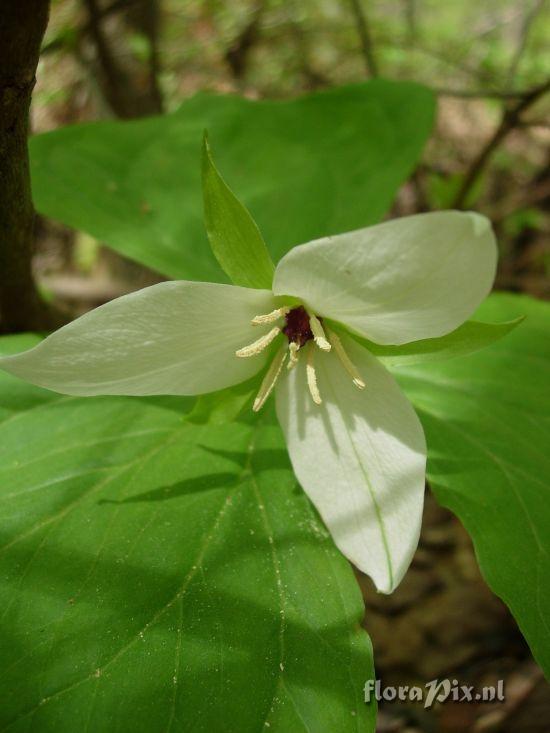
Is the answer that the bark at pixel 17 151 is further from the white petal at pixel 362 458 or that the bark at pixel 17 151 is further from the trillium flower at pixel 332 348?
the white petal at pixel 362 458

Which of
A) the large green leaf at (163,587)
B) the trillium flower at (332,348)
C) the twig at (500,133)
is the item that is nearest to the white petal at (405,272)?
the trillium flower at (332,348)

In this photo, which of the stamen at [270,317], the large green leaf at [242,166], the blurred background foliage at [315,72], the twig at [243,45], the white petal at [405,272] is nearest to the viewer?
the white petal at [405,272]

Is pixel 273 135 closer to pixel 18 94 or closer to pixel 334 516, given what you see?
pixel 18 94

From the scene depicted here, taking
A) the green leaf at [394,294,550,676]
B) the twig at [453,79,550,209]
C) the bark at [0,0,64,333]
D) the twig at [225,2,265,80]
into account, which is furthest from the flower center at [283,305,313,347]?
the twig at [225,2,265,80]

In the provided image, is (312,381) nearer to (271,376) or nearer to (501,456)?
(271,376)

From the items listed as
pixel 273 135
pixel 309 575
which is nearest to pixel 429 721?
pixel 309 575

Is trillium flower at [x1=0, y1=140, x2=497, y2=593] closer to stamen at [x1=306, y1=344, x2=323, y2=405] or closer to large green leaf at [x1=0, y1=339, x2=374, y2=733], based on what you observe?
stamen at [x1=306, y1=344, x2=323, y2=405]
